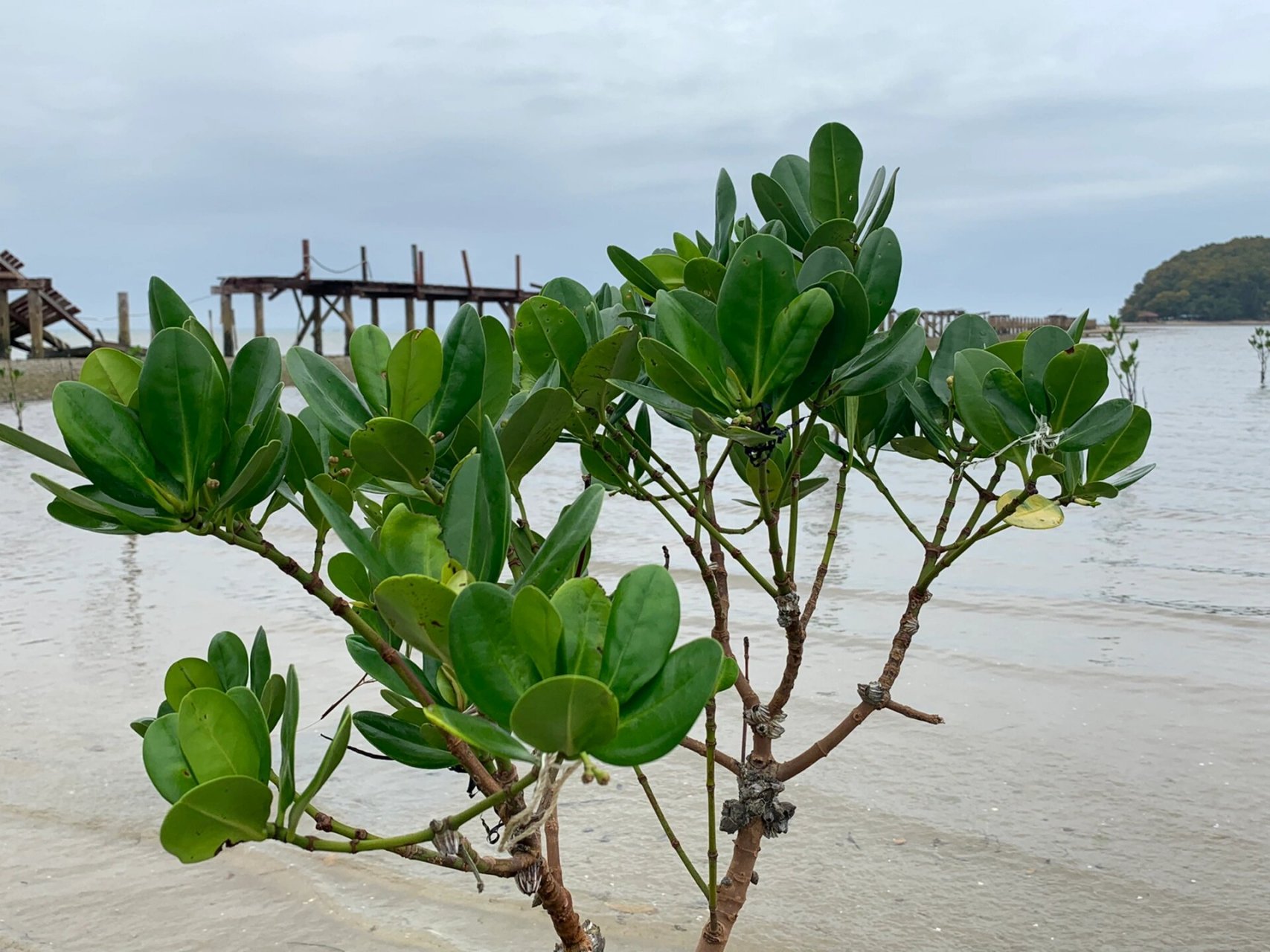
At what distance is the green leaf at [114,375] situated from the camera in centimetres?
83

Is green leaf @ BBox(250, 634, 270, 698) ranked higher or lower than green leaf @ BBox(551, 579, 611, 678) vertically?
lower

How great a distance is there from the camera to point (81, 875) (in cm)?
223

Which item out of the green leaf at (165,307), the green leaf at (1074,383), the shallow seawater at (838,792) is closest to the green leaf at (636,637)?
the green leaf at (165,307)

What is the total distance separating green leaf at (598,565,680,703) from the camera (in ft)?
1.90

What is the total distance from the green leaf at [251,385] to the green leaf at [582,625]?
307 mm

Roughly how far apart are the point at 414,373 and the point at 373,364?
2.5 inches

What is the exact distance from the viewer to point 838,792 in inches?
106

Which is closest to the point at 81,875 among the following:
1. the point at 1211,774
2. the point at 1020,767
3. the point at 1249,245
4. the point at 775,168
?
the point at 775,168

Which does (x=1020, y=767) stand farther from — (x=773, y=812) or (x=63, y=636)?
(x=63, y=636)

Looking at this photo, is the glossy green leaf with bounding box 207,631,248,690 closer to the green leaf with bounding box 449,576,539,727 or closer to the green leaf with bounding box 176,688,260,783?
the green leaf with bounding box 176,688,260,783

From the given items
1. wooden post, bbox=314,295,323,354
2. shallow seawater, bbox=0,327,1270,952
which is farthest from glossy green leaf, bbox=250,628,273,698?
wooden post, bbox=314,295,323,354

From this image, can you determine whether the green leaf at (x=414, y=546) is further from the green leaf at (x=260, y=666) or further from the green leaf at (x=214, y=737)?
the green leaf at (x=260, y=666)

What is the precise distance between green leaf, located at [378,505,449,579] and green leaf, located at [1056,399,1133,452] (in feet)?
2.03

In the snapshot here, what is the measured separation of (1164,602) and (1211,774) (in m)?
2.12
